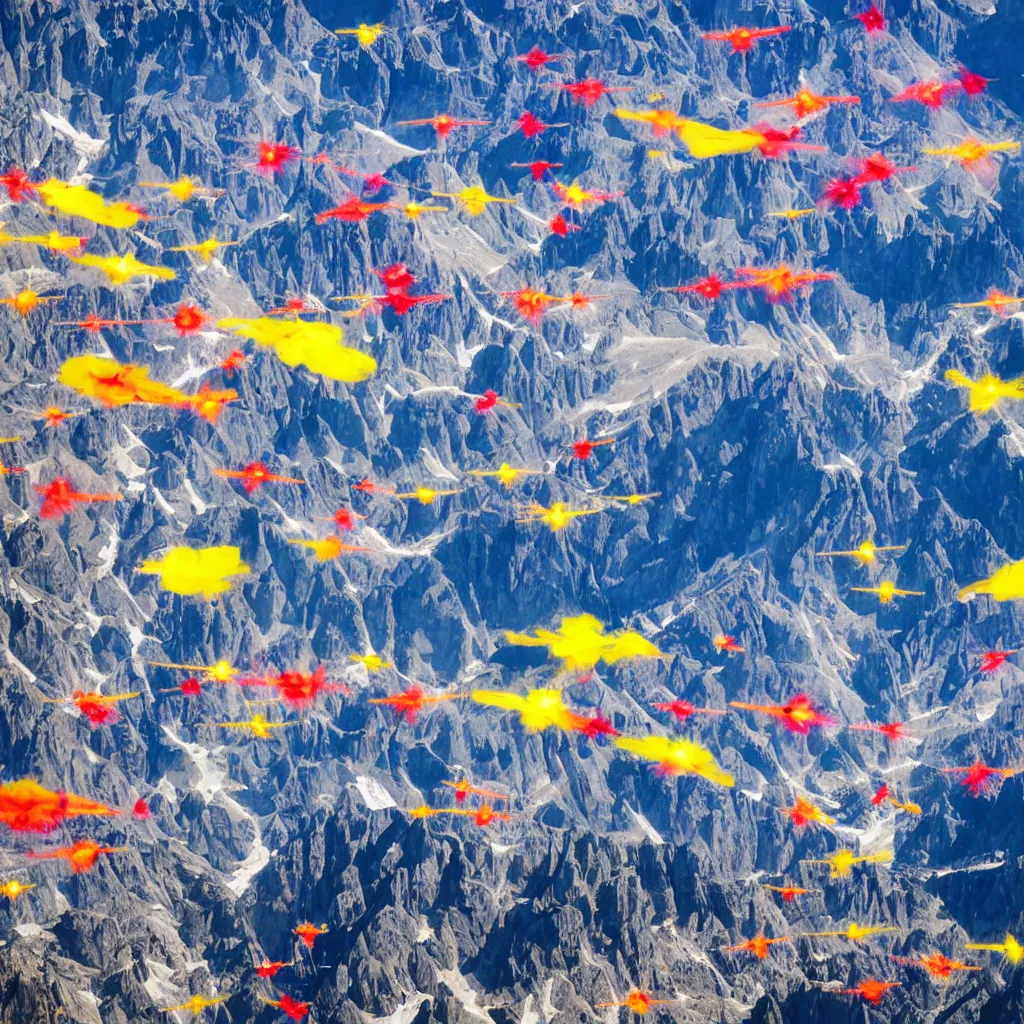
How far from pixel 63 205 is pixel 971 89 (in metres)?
64.1

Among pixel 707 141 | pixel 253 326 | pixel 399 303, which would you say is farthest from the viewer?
pixel 399 303

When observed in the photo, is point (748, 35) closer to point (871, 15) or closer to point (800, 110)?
point (800, 110)

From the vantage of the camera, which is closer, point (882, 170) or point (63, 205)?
point (63, 205)

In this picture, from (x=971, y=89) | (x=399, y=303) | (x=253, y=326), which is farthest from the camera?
Answer: (x=971, y=89)

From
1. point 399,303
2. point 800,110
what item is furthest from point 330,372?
point 800,110

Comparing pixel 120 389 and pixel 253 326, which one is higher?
pixel 253 326

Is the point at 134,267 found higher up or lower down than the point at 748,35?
lower down

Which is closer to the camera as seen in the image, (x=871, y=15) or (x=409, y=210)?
(x=409, y=210)

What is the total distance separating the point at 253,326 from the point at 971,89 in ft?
222

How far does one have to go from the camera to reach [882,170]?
19988 centimetres

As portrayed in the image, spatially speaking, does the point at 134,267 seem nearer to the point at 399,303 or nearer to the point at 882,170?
the point at 399,303

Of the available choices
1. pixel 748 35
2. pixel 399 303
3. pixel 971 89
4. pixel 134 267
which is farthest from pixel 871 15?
pixel 134 267

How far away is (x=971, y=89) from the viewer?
19500 cm

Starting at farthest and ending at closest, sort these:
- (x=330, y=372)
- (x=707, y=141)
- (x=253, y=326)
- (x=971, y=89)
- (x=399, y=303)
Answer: (x=971, y=89)
(x=399, y=303)
(x=707, y=141)
(x=330, y=372)
(x=253, y=326)
